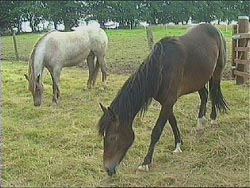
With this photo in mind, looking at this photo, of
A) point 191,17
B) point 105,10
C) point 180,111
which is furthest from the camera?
point 105,10

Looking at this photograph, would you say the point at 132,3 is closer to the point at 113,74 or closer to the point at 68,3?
the point at 113,74

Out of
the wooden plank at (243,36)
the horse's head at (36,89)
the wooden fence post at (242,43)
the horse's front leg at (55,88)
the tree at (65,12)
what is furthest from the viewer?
the tree at (65,12)

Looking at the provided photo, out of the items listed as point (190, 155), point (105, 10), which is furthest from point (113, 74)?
point (190, 155)

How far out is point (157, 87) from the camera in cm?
341

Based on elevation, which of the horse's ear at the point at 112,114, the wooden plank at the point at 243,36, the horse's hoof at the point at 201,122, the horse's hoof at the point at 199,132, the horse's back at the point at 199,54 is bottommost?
the horse's hoof at the point at 199,132

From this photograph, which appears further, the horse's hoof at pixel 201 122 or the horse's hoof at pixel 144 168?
the horse's hoof at pixel 201 122

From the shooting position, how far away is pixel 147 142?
13.5 feet

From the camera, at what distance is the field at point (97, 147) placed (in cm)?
324

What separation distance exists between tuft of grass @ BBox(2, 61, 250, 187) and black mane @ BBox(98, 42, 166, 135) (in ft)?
1.64

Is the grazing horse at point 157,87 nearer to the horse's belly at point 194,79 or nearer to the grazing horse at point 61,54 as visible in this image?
the horse's belly at point 194,79

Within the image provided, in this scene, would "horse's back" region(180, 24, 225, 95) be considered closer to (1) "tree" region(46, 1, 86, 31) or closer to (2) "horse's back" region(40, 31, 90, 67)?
(2) "horse's back" region(40, 31, 90, 67)

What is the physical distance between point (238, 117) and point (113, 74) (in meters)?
4.80

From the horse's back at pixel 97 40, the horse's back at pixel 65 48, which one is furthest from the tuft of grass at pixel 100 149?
the horse's back at pixel 97 40

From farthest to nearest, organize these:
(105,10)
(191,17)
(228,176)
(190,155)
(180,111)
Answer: (105,10)
(191,17)
(180,111)
(190,155)
(228,176)
